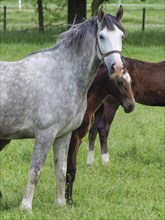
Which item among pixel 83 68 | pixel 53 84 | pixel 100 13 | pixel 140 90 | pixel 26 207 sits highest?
pixel 100 13

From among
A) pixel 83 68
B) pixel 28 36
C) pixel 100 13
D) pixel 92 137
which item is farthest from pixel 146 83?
pixel 28 36

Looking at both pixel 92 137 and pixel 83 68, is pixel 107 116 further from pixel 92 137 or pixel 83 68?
pixel 83 68

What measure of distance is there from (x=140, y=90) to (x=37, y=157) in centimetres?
486

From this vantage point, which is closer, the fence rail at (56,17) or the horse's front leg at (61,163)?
the horse's front leg at (61,163)

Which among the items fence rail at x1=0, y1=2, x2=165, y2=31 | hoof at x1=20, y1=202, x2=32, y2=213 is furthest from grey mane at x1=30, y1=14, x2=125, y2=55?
fence rail at x1=0, y1=2, x2=165, y2=31

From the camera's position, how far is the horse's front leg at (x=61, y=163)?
8427 millimetres

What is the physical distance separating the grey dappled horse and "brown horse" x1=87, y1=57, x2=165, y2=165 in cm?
397

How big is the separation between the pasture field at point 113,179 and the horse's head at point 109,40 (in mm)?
1183

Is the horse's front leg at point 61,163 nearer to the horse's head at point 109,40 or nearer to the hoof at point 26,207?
the hoof at point 26,207

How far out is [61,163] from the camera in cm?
852

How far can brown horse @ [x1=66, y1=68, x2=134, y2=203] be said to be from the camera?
29.0ft

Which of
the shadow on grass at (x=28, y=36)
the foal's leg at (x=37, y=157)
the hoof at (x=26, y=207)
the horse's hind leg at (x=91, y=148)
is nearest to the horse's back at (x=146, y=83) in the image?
the horse's hind leg at (x=91, y=148)

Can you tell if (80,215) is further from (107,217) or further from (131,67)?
(131,67)

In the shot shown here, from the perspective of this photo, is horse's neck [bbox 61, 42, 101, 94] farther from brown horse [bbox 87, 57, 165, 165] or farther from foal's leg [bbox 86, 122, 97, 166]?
brown horse [bbox 87, 57, 165, 165]
